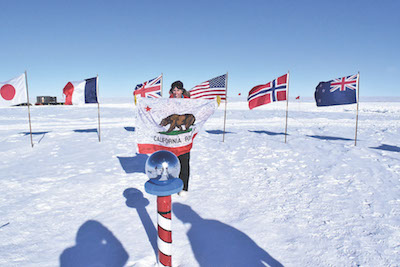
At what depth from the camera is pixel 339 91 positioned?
820 cm

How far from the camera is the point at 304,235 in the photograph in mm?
3033

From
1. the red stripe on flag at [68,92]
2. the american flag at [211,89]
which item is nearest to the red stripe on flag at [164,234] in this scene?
the american flag at [211,89]

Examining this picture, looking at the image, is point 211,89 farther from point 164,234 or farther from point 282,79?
point 164,234

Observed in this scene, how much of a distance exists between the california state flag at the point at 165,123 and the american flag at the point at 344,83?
7124mm

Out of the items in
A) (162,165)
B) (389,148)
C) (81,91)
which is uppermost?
(81,91)

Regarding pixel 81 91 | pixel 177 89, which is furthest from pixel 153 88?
pixel 177 89

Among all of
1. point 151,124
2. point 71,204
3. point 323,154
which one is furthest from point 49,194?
point 323,154

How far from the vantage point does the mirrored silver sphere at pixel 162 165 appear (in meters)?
1.81

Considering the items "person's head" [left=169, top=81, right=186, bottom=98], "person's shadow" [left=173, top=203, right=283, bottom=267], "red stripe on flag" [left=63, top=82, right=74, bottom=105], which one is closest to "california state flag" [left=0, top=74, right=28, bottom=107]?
"red stripe on flag" [left=63, top=82, right=74, bottom=105]

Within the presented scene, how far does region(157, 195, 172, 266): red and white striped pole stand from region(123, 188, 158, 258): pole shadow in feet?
1.97

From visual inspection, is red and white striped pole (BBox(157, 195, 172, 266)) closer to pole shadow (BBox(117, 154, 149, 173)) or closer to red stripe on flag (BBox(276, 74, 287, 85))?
pole shadow (BBox(117, 154, 149, 173))

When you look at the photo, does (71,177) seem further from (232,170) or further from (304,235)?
(304,235)

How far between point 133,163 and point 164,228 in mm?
4665

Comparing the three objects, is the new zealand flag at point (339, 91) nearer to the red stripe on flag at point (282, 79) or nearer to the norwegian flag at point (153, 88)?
the red stripe on flag at point (282, 79)
